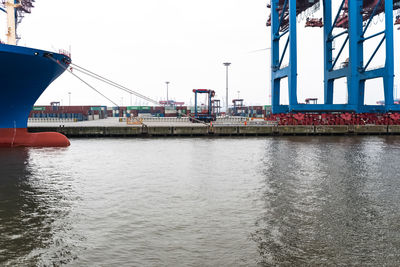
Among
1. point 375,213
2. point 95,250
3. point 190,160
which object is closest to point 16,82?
point 190,160

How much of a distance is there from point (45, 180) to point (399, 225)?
1344 centimetres

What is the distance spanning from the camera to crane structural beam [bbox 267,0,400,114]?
138 feet

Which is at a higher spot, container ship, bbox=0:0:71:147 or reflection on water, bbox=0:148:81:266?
container ship, bbox=0:0:71:147

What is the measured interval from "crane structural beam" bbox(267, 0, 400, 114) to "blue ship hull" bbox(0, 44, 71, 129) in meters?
28.2

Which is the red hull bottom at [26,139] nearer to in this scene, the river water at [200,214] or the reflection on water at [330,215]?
the river water at [200,214]

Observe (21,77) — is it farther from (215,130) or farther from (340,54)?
(340,54)

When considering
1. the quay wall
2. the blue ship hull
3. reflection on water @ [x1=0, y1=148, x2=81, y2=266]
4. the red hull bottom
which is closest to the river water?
reflection on water @ [x1=0, y1=148, x2=81, y2=266]

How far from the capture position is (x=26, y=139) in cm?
2650

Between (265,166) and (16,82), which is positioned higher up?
(16,82)

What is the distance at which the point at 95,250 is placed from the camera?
7.36 meters

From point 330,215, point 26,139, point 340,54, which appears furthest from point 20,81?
point 340,54

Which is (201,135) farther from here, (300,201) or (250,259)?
(250,259)

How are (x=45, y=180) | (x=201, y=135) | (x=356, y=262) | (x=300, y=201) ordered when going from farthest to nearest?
(x=201, y=135), (x=45, y=180), (x=300, y=201), (x=356, y=262)

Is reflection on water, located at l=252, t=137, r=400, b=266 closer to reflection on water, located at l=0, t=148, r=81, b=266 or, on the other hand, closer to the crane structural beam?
reflection on water, located at l=0, t=148, r=81, b=266
